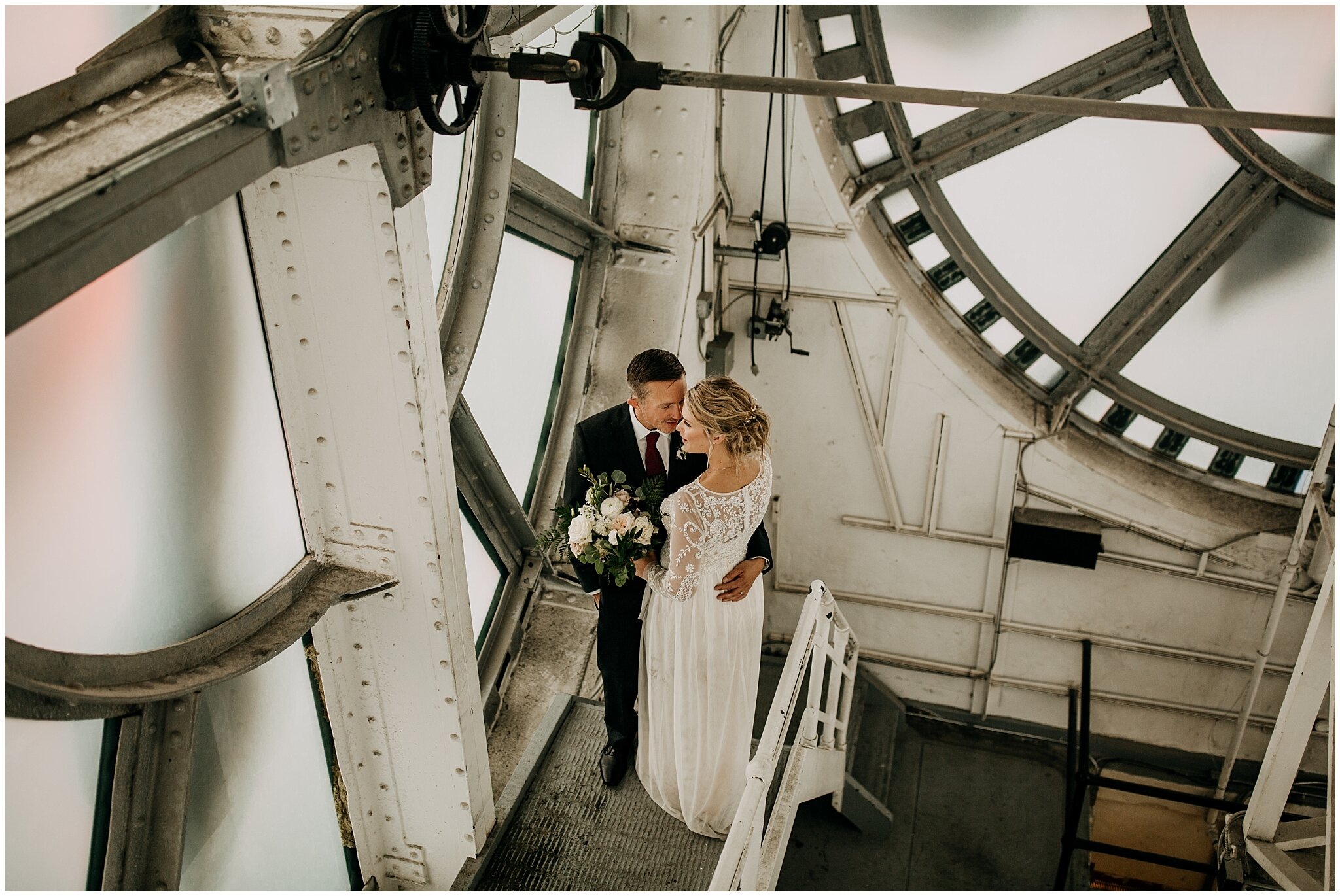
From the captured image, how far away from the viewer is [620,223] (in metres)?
5.00

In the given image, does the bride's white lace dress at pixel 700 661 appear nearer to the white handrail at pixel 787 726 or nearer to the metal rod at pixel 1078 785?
the white handrail at pixel 787 726

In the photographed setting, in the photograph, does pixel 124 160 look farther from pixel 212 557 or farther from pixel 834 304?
pixel 834 304

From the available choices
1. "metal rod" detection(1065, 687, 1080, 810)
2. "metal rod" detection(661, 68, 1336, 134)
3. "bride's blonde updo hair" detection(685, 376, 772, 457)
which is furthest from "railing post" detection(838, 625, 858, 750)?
"metal rod" detection(661, 68, 1336, 134)

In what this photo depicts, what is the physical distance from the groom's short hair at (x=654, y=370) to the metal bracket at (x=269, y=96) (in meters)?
1.55

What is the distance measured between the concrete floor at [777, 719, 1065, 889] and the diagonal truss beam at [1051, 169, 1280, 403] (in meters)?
2.39

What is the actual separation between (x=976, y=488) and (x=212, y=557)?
4.56 metres

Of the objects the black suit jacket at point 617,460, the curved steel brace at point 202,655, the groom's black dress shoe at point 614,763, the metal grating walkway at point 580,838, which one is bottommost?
the metal grating walkway at point 580,838

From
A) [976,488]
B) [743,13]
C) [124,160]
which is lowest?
[976,488]

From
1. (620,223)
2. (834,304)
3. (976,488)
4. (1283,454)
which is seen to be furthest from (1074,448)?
(620,223)

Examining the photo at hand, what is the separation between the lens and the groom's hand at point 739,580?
3.25 m

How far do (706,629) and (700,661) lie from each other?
14 cm

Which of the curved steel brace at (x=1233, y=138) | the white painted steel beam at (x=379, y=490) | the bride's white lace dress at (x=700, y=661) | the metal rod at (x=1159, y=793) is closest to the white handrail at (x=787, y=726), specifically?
the bride's white lace dress at (x=700, y=661)

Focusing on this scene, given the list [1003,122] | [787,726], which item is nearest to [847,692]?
[787,726]

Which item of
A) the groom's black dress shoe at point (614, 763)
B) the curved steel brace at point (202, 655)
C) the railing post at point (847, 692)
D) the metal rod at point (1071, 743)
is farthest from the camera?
the metal rod at point (1071, 743)
